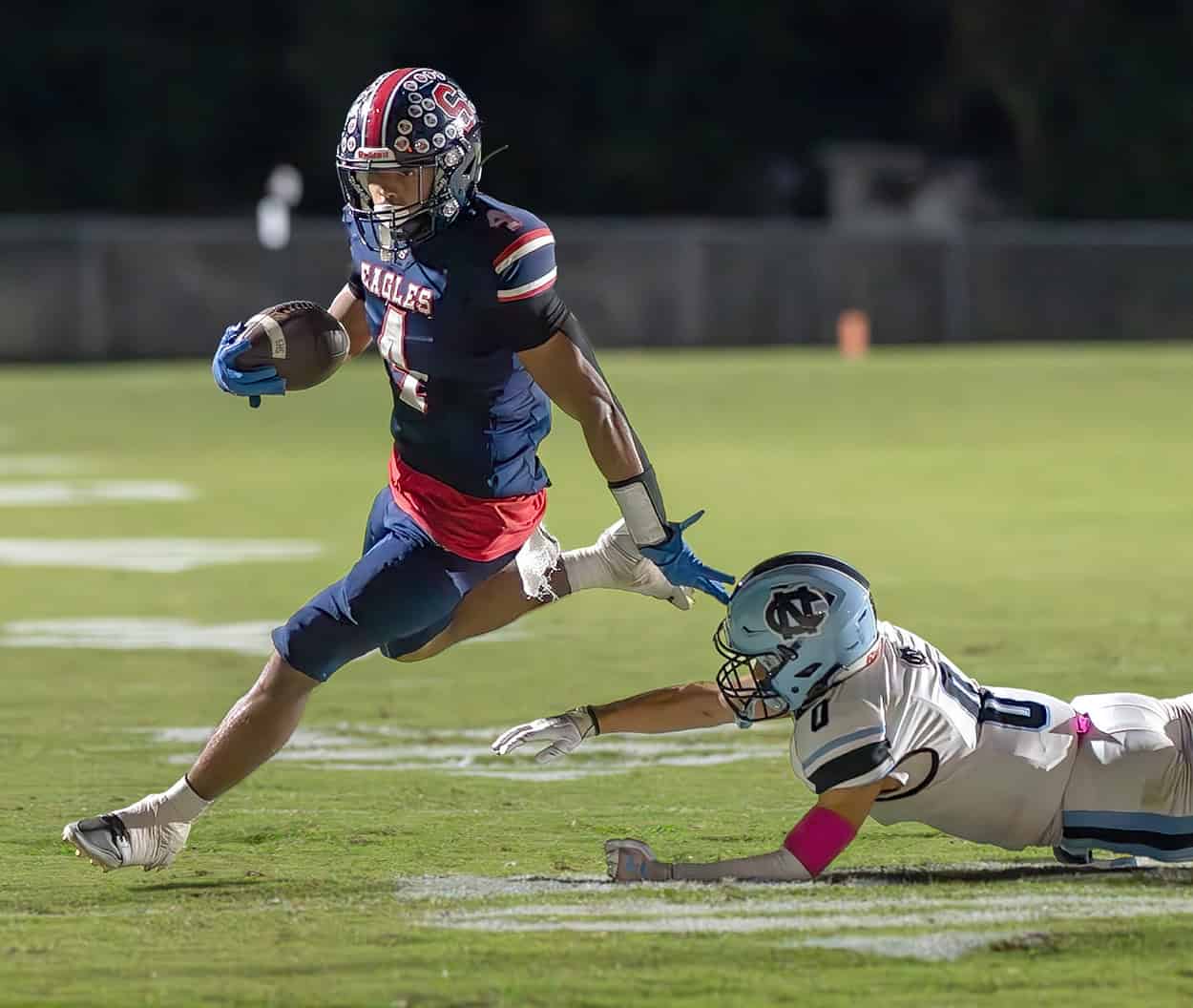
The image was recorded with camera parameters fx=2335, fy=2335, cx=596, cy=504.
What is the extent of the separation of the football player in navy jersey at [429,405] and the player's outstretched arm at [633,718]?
29 centimetres

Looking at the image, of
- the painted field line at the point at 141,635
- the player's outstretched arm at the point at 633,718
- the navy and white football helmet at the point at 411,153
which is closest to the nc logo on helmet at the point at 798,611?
the player's outstretched arm at the point at 633,718

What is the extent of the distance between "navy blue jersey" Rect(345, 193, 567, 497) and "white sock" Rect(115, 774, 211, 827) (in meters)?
1.04

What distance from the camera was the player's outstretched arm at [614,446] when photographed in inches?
227

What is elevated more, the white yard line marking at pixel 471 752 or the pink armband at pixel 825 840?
the pink armband at pixel 825 840

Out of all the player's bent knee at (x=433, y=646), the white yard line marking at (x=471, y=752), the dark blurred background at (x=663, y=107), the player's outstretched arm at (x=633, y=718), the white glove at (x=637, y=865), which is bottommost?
the dark blurred background at (x=663, y=107)

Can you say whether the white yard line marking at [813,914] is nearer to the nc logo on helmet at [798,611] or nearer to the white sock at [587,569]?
the nc logo on helmet at [798,611]

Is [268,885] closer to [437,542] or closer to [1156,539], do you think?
[437,542]

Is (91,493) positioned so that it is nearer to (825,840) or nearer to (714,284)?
(825,840)

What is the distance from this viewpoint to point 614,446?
5.77 m

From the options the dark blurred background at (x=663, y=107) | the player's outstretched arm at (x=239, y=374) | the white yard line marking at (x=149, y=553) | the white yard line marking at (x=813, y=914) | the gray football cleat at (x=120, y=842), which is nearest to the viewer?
the white yard line marking at (x=813, y=914)

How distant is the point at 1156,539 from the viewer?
13539mm

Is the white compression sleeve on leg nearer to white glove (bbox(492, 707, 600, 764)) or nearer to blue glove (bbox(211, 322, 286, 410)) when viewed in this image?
white glove (bbox(492, 707, 600, 764))

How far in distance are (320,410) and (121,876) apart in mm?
19108

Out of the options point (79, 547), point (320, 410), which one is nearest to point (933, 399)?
point (320, 410)
